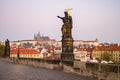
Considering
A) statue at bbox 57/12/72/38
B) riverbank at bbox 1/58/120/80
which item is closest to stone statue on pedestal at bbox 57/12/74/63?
statue at bbox 57/12/72/38

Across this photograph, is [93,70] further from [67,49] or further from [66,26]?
[66,26]

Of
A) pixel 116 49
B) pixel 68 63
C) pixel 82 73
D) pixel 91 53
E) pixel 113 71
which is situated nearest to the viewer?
pixel 113 71

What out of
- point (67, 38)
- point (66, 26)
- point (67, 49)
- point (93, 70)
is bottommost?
point (93, 70)

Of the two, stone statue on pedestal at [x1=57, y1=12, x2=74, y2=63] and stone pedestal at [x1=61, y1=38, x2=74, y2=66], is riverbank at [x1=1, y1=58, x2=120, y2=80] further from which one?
stone statue on pedestal at [x1=57, y1=12, x2=74, y2=63]

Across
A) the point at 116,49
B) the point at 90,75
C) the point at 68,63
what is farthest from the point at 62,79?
the point at 116,49

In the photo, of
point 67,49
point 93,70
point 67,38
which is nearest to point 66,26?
point 67,38

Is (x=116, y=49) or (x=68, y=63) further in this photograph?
(x=116, y=49)

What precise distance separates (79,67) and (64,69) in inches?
104

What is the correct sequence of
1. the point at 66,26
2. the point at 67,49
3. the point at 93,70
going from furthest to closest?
the point at 66,26 → the point at 67,49 → the point at 93,70

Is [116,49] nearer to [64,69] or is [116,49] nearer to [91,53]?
[91,53]

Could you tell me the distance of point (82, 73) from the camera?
1783 centimetres

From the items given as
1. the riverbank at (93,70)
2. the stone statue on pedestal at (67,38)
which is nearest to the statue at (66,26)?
the stone statue on pedestal at (67,38)

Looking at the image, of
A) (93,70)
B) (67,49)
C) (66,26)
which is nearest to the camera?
(93,70)

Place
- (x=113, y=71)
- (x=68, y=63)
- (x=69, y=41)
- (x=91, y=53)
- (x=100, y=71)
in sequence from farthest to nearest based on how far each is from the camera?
1. (x=91, y=53)
2. (x=69, y=41)
3. (x=68, y=63)
4. (x=100, y=71)
5. (x=113, y=71)
